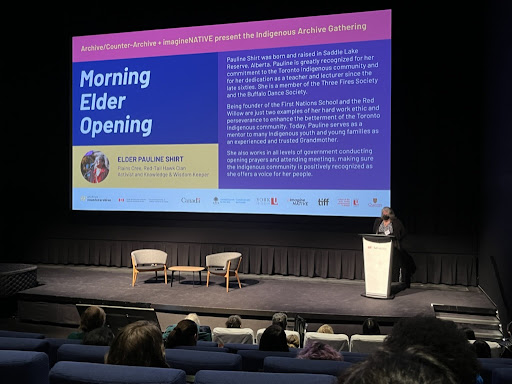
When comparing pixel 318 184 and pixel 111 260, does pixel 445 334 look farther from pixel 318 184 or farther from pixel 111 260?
pixel 111 260

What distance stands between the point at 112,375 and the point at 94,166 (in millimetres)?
8141

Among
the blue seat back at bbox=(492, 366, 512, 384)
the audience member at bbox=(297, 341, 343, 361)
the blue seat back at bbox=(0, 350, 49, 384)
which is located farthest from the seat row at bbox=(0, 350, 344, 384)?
the audience member at bbox=(297, 341, 343, 361)

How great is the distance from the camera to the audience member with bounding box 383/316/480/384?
3.53ft

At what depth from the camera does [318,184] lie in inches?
323

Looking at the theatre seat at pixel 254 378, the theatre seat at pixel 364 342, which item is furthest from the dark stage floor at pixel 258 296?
the theatre seat at pixel 254 378

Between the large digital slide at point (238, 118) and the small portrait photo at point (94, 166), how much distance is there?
2 centimetres

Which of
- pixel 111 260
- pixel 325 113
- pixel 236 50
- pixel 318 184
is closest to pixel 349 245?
pixel 318 184

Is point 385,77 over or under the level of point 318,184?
over

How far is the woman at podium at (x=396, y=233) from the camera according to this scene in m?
7.24

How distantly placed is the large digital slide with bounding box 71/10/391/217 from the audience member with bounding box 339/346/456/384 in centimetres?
735

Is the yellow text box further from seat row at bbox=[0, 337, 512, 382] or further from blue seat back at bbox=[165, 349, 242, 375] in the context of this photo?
blue seat back at bbox=[165, 349, 242, 375]

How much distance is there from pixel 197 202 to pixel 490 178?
4.58 metres

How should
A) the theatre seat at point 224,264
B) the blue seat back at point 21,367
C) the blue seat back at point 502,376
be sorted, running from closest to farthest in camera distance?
the blue seat back at point 502,376, the blue seat back at point 21,367, the theatre seat at point 224,264

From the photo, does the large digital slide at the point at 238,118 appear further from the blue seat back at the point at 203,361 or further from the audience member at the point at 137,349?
the audience member at the point at 137,349
